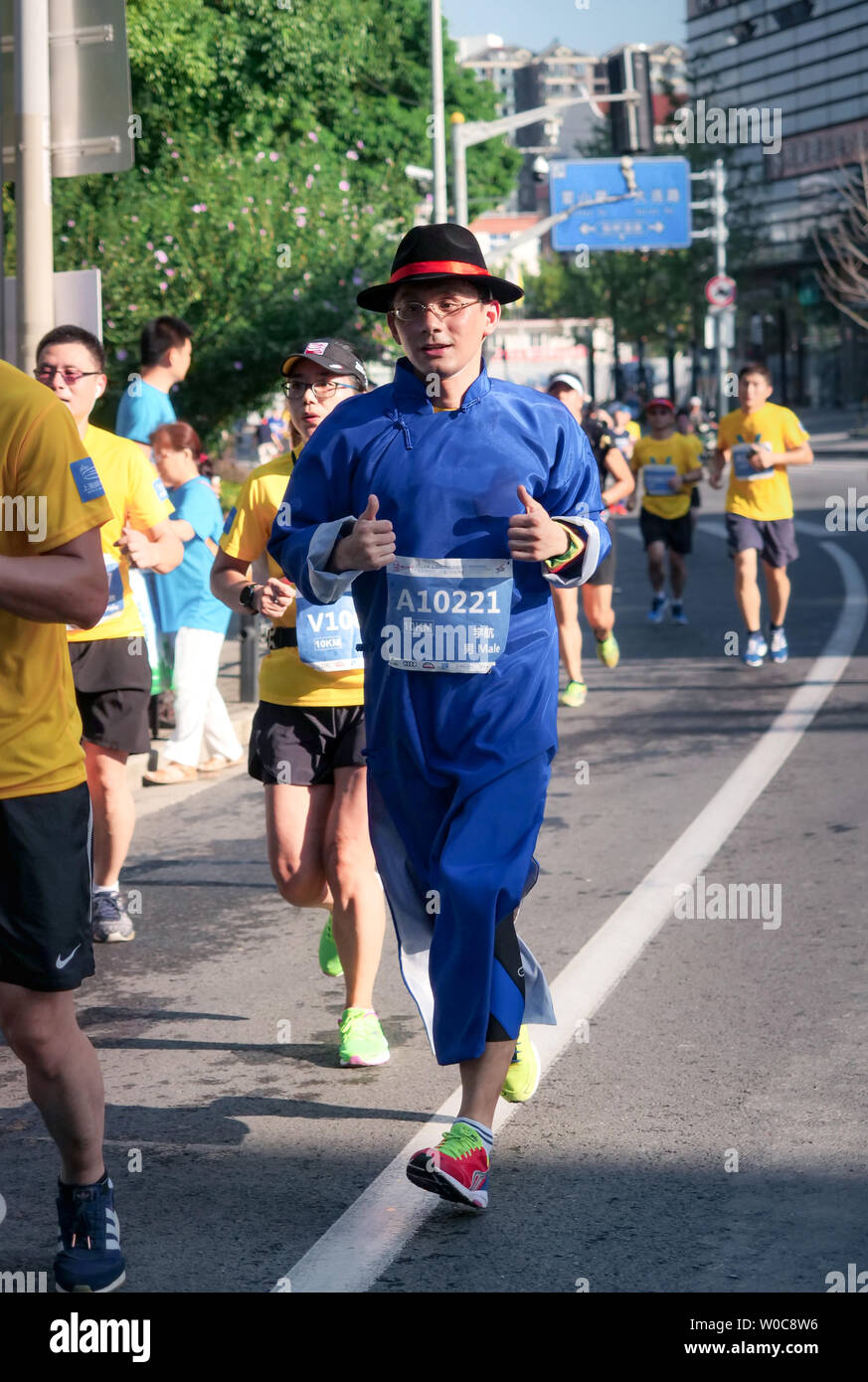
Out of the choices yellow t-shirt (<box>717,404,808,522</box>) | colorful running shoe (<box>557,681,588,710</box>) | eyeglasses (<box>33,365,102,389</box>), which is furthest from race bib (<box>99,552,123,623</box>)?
yellow t-shirt (<box>717,404,808,522</box>)

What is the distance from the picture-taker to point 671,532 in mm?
15734

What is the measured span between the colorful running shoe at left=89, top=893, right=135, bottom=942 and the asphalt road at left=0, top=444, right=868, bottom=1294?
89mm

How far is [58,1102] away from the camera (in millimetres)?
3734

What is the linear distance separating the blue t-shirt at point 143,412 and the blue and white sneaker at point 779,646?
508 centimetres

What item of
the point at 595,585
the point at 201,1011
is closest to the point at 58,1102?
the point at 201,1011

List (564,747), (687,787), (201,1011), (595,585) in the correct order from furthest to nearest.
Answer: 1. (595,585)
2. (564,747)
3. (687,787)
4. (201,1011)

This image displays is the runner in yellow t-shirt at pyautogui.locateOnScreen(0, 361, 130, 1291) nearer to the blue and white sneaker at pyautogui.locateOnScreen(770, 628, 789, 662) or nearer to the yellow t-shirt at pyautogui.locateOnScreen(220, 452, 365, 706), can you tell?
the yellow t-shirt at pyautogui.locateOnScreen(220, 452, 365, 706)

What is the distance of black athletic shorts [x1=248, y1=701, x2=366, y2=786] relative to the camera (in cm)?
531

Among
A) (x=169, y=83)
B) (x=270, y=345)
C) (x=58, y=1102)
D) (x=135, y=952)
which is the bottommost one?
(x=135, y=952)

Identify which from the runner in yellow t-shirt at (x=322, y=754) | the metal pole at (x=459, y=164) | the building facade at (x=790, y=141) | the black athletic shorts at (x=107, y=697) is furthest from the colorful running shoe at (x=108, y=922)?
the building facade at (x=790, y=141)

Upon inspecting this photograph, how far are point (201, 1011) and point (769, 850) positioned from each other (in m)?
2.76

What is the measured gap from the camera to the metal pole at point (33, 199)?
29.8ft

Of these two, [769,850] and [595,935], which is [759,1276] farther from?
[769,850]

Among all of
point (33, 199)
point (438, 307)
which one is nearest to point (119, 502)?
point (438, 307)
